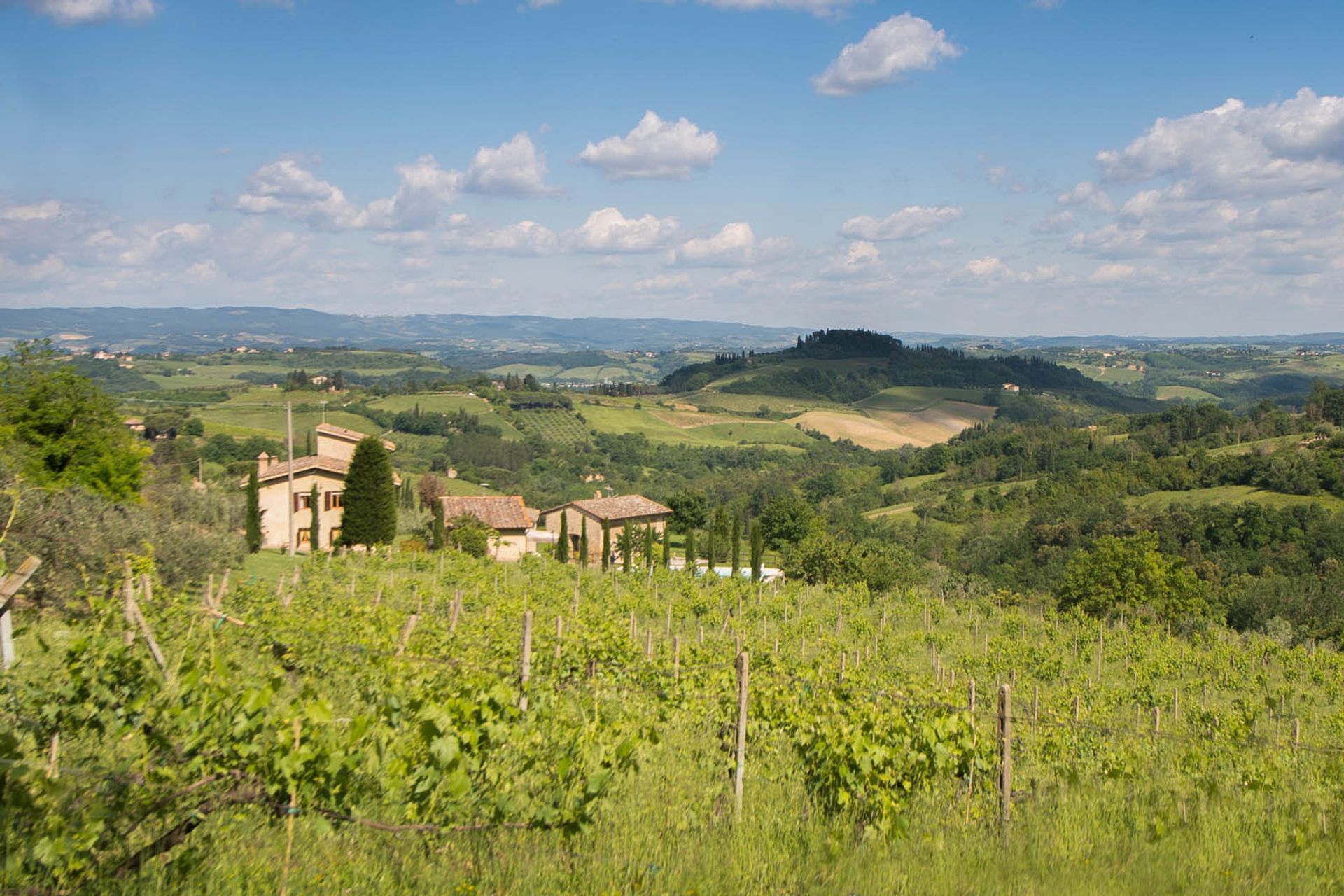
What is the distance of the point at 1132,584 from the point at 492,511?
29.9 m

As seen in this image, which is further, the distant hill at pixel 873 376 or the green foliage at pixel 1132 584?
the distant hill at pixel 873 376

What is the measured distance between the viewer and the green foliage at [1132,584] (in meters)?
32.9

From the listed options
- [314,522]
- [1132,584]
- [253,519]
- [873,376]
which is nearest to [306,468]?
[314,522]

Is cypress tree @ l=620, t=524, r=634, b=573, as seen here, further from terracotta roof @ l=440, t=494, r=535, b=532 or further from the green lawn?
the green lawn

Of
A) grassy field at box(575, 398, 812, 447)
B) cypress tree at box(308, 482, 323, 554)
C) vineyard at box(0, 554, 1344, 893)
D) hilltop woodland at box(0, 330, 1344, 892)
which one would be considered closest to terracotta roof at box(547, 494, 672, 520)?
cypress tree at box(308, 482, 323, 554)

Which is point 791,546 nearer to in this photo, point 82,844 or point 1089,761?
point 1089,761

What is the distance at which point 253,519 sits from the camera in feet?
106

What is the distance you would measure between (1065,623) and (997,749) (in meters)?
24.1

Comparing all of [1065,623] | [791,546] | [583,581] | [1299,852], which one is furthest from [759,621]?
[791,546]

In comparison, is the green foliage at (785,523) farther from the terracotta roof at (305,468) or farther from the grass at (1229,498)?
the terracotta roof at (305,468)

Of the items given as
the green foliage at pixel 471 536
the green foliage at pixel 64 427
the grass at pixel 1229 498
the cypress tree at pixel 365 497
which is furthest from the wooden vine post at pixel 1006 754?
the grass at pixel 1229 498

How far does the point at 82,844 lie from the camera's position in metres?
3.42

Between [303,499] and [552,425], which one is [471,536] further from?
[552,425]

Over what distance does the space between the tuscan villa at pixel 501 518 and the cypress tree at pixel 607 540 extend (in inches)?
163
